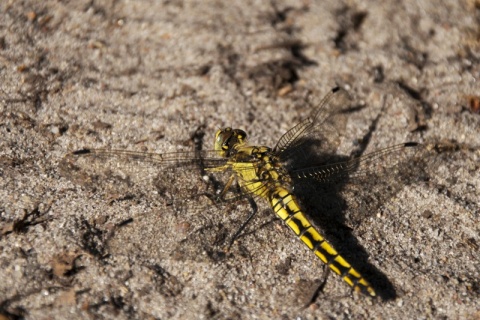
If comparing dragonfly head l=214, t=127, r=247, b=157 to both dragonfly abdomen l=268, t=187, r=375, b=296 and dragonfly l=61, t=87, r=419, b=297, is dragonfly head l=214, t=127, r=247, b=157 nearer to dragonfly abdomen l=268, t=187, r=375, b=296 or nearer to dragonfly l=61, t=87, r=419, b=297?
dragonfly l=61, t=87, r=419, b=297

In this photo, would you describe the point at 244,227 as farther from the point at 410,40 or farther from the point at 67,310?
the point at 410,40

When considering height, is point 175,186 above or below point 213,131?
below

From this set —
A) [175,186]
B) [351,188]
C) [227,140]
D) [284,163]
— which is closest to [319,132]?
[284,163]

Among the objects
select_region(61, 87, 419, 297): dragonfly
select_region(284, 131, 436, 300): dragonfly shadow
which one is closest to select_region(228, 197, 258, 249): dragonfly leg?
select_region(61, 87, 419, 297): dragonfly

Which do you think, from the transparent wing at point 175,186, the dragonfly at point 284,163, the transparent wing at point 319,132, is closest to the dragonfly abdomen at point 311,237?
the dragonfly at point 284,163

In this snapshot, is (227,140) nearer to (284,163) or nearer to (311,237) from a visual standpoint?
(284,163)

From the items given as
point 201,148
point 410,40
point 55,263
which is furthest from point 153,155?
point 410,40
